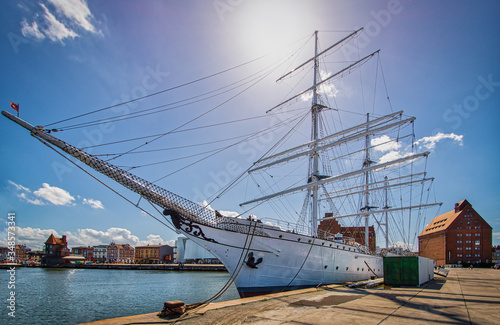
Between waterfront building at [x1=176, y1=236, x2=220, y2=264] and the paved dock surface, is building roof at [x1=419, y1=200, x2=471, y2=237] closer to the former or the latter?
waterfront building at [x1=176, y1=236, x2=220, y2=264]

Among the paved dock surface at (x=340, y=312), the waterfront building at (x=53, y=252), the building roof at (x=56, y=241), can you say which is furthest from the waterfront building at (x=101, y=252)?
the paved dock surface at (x=340, y=312)

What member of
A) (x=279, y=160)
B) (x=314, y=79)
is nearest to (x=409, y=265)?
(x=279, y=160)

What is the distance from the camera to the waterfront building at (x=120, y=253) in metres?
124

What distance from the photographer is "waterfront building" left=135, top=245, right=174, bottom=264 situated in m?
108

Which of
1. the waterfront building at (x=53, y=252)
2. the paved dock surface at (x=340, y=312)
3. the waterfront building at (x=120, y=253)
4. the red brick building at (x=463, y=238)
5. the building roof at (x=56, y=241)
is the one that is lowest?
the waterfront building at (x=120, y=253)

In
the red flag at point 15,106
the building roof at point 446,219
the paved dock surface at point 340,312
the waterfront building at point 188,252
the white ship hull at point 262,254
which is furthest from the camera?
the waterfront building at point 188,252

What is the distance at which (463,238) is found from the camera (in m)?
74.6

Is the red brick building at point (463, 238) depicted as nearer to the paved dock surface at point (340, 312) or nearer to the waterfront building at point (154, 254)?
the paved dock surface at point (340, 312)

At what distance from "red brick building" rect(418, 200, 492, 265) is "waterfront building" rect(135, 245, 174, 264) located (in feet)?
289

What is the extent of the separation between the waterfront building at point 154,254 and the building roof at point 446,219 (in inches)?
3498

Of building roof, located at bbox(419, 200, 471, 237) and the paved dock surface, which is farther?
building roof, located at bbox(419, 200, 471, 237)

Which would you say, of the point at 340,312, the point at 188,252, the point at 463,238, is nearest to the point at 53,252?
the point at 188,252

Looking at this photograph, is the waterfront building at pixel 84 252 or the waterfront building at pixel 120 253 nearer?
the waterfront building at pixel 84 252

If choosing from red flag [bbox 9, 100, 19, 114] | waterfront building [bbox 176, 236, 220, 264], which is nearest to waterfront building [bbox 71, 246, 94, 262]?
waterfront building [bbox 176, 236, 220, 264]
